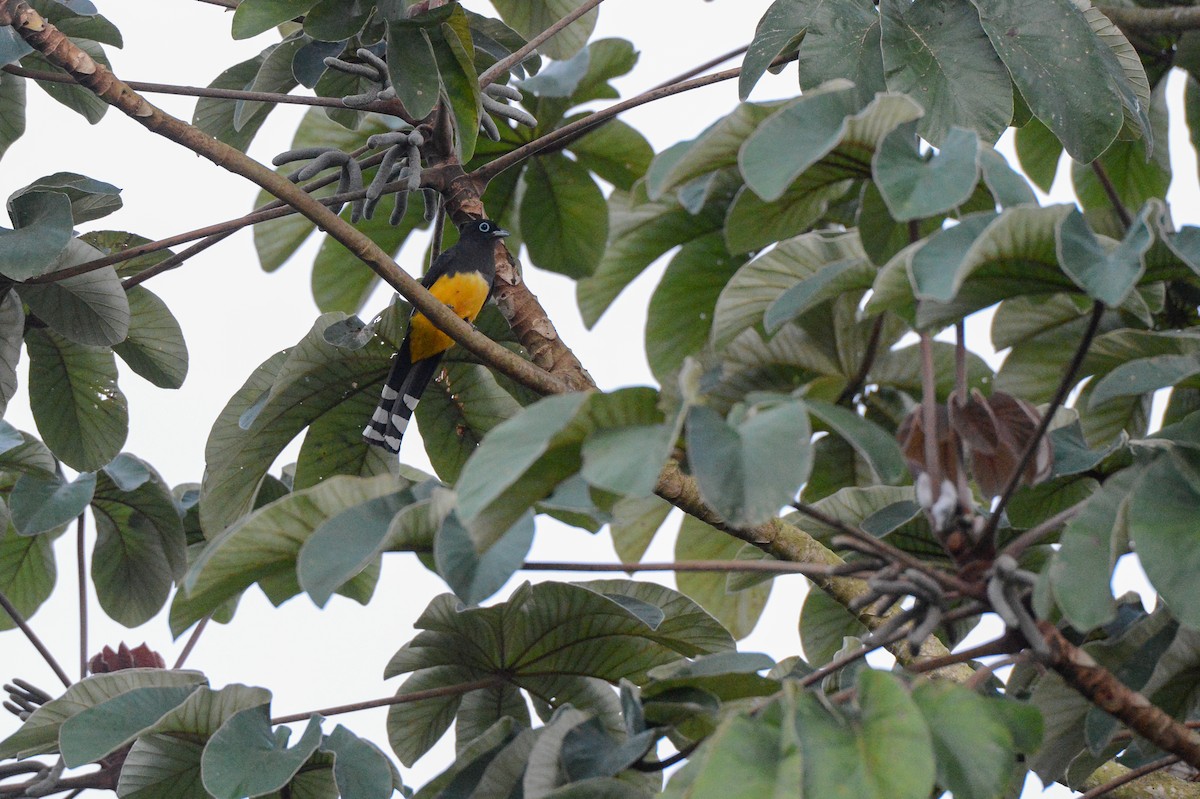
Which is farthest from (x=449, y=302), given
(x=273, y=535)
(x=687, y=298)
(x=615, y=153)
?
(x=273, y=535)

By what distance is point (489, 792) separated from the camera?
1308 millimetres

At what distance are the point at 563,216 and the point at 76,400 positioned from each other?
3.82 feet

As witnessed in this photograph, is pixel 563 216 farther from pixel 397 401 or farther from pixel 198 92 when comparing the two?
pixel 198 92

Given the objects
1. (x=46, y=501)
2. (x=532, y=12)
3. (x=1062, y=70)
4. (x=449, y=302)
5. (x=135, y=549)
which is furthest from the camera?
(x=449, y=302)

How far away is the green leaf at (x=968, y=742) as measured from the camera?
97 centimetres

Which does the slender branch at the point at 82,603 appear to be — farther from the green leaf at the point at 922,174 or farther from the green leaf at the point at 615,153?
the green leaf at the point at 922,174

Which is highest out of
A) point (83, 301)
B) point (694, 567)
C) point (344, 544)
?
point (83, 301)

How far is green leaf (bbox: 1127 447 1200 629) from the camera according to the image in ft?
3.51

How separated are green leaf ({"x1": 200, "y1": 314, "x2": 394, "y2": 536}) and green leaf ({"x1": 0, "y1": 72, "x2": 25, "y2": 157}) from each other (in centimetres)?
105

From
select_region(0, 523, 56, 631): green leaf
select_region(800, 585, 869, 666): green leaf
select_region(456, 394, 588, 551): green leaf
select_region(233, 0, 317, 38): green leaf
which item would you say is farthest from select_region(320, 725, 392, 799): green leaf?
select_region(0, 523, 56, 631): green leaf

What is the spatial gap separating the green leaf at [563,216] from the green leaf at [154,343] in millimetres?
903

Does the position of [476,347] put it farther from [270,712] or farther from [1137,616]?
[1137,616]

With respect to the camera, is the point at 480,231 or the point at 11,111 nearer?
the point at 480,231

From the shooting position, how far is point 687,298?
2.00 metres
